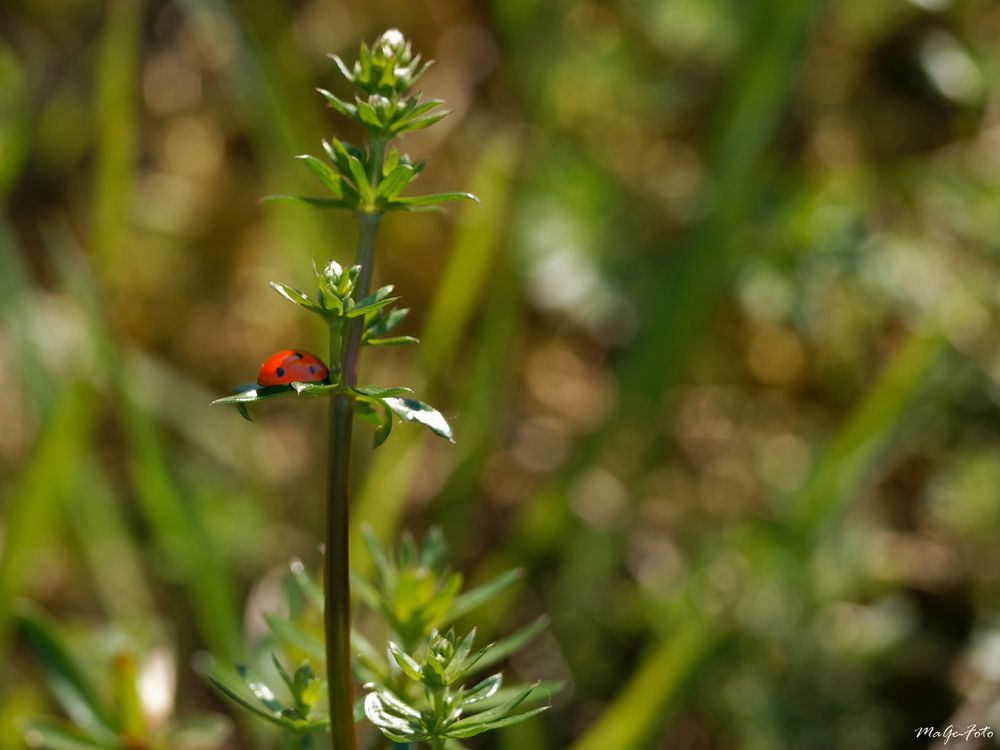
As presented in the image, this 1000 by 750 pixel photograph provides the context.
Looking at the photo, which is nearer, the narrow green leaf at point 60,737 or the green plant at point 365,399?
the green plant at point 365,399

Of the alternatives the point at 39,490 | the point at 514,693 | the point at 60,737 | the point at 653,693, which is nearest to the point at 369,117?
the point at 514,693

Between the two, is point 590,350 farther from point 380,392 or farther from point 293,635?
point 380,392

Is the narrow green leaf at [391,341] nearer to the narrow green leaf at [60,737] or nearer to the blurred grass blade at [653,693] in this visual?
the narrow green leaf at [60,737]

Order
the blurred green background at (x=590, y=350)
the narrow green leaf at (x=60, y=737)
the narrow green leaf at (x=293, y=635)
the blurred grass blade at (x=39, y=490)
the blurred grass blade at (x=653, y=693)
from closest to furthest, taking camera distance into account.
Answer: the narrow green leaf at (x=293, y=635), the narrow green leaf at (x=60, y=737), the blurred grass blade at (x=653, y=693), the blurred grass blade at (x=39, y=490), the blurred green background at (x=590, y=350)

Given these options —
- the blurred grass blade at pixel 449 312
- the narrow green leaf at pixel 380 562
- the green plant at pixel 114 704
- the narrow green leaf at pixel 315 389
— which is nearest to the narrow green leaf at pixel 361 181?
the narrow green leaf at pixel 315 389

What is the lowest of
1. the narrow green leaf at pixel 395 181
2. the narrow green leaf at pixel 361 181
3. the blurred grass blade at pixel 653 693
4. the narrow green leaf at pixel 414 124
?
the blurred grass blade at pixel 653 693

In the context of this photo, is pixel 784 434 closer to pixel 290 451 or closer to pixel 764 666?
pixel 764 666

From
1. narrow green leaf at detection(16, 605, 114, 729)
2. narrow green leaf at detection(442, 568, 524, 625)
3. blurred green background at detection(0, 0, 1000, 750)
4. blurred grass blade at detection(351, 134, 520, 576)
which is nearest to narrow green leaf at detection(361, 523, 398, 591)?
narrow green leaf at detection(442, 568, 524, 625)
